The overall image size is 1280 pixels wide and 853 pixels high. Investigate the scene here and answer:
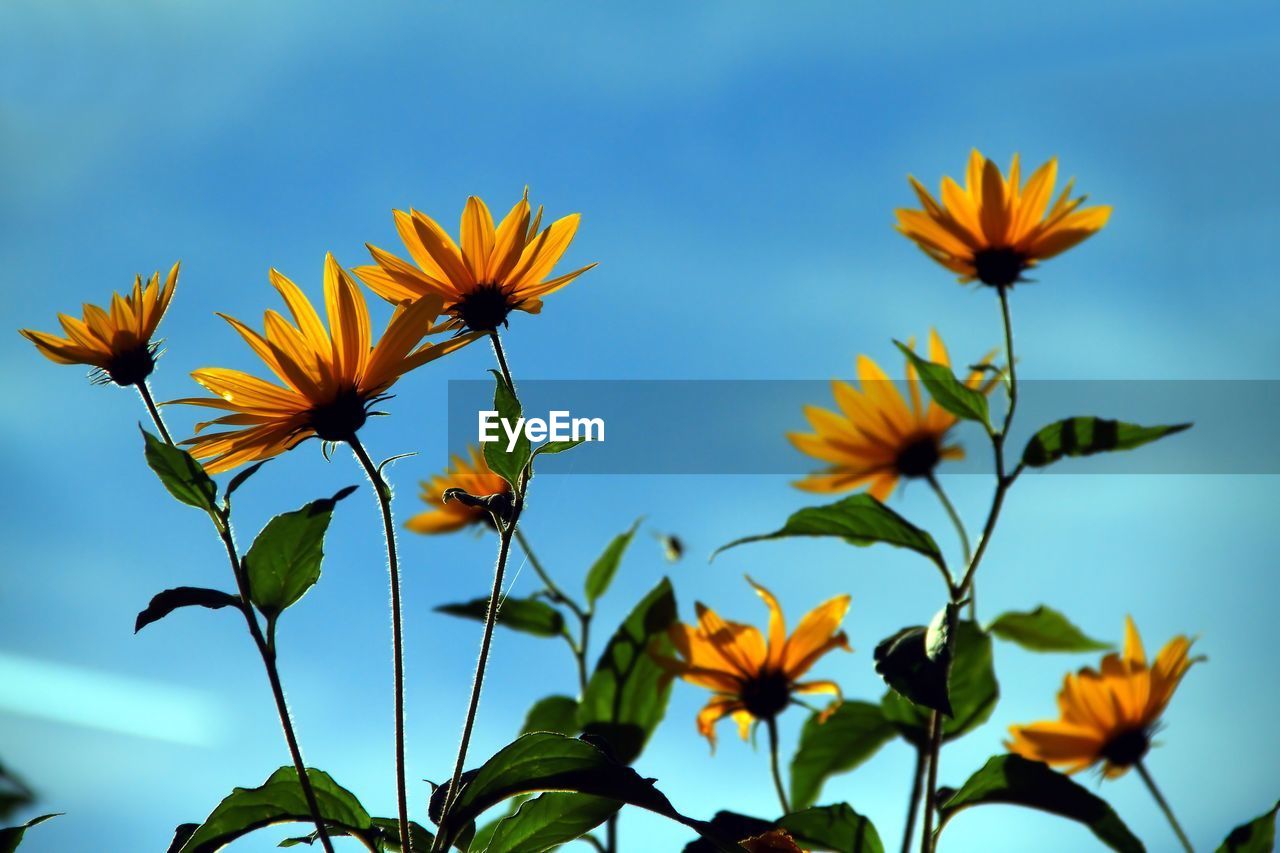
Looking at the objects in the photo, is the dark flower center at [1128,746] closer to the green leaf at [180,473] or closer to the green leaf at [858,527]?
the green leaf at [858,527]

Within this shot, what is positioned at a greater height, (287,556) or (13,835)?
(287,556)

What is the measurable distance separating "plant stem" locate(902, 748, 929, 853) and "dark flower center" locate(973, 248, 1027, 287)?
62 cm

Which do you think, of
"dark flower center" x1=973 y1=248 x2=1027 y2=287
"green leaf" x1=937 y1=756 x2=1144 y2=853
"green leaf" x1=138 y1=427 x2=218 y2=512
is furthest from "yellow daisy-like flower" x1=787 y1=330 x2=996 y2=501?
"green leaf" x1=138 y1=427 x2=218 y2=512

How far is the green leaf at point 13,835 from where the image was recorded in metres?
0.95

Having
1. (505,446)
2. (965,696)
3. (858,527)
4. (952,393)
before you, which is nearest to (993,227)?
(952,393)

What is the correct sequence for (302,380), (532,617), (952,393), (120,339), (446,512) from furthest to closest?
(446,512) < (532,617) < (952,393) < (120,339) < (302,380)

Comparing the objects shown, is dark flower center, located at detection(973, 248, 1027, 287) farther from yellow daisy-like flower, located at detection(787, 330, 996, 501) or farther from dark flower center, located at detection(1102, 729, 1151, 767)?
dark flower center, located at detection(1102, 729, 1151, 767)

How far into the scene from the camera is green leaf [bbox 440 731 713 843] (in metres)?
0.86

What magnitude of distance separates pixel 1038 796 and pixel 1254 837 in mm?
282

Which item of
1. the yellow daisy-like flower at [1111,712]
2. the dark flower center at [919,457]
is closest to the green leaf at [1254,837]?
the yellow daisy-like flower at [1111,712]

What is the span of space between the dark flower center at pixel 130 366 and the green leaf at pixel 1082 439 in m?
0.93

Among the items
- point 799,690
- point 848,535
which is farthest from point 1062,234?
point 799,690

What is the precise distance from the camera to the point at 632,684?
1434 mm

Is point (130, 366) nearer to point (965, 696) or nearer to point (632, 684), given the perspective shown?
point (632, 684)
